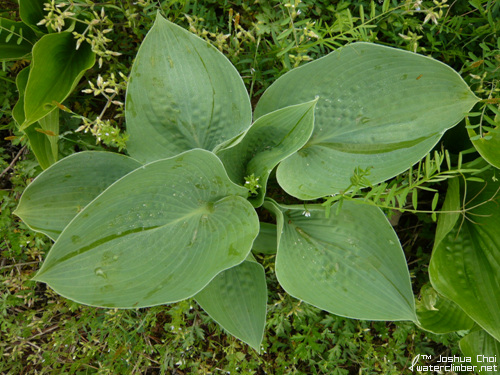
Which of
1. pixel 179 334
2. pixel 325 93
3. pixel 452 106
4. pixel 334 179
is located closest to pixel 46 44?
pixel 325 93

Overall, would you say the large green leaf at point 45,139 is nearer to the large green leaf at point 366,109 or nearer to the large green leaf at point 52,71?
the large green leaf at point 52,71

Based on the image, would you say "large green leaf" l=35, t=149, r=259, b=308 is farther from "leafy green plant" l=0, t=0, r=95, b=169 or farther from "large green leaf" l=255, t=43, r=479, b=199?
"leafy green plant" l=0, t=0, r=95, b=169

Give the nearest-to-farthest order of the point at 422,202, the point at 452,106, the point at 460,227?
the point at 452,106 < the point at 460,227 < the point at 422,202

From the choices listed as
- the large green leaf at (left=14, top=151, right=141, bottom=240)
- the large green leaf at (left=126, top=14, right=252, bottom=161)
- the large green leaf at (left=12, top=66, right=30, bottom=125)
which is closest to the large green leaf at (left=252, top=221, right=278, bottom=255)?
the large green leaf at (left=126, top=14, right=252, bottom=161)

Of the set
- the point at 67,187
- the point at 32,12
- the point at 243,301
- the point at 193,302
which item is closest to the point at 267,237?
the point at 243,301

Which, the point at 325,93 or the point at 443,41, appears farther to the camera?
the point at 443,41

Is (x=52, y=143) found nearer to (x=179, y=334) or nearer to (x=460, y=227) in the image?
(x=179, y=334)
